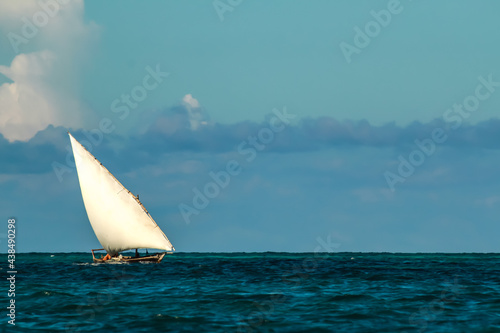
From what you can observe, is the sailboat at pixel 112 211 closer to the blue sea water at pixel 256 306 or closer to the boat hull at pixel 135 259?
the boat hull at pixel 135 259

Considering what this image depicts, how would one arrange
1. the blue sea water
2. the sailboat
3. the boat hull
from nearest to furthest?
the blue sea water
the sailboat
the boat hull

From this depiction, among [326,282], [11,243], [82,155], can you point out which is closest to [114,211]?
[82,155]

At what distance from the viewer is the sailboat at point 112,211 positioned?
7794cm

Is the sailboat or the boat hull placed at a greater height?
the sailboat

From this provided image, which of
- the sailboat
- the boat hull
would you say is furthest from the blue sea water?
the boat hull

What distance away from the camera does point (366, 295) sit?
4356 cm

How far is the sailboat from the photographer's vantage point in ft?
256

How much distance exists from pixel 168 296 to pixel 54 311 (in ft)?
29.9

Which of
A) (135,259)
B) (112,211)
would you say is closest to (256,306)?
(112,211)

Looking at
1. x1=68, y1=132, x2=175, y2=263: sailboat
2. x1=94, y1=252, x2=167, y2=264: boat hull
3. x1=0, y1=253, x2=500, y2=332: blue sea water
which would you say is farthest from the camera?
x1=94, y1=252, x2=167, y2=264: boat hull

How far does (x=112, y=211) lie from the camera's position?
80.1 metres

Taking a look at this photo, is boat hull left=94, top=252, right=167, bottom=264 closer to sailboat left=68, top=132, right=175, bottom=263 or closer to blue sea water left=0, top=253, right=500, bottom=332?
sailboat left=68, top=132, right=175, bottom=263

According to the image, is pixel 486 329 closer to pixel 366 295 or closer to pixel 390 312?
pixel 390 312

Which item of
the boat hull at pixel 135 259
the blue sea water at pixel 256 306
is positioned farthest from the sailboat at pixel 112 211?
the blue sea water at pixel 256 306
